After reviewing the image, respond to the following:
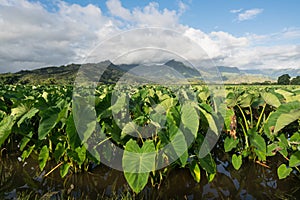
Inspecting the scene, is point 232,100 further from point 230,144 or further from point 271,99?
point 230,144

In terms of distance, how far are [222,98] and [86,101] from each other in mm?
1872

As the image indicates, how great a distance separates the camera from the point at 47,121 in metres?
2.28

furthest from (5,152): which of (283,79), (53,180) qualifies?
(283,79)

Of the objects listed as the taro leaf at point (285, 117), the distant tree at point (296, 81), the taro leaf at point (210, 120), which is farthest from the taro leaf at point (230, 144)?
the distant tree at point (296, 81)

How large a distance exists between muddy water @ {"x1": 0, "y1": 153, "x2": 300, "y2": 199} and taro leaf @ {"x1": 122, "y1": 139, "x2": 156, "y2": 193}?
1.59 ft

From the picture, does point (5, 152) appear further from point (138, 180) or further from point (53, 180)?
Result: point (138, 180)

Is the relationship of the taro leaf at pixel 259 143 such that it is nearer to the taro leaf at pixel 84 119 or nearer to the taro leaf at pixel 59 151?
the taro leaf at pixel 84 119

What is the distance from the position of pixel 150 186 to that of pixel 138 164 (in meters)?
0.71

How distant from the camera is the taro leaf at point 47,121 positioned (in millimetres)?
2191

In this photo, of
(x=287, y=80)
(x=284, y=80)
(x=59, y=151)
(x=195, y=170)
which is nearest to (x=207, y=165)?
(x=195, y=170)

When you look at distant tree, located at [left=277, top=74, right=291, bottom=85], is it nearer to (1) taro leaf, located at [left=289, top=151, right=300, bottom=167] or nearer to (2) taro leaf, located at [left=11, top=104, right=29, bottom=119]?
(1) taro leaf, located at [left=289, top=151, right=300, bottom=167]

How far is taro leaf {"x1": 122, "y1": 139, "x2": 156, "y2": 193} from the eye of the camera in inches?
73.8

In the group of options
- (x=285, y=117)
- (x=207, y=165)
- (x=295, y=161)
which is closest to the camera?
(x=285, y=117)

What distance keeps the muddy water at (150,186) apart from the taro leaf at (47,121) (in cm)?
57
